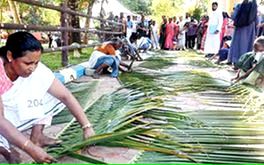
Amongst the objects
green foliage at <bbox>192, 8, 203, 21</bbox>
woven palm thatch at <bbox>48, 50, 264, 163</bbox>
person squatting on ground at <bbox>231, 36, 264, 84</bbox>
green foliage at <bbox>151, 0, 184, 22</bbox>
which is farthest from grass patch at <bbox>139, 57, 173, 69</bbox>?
green foliage at <bbox>151, 0, 184, 22</bbox>

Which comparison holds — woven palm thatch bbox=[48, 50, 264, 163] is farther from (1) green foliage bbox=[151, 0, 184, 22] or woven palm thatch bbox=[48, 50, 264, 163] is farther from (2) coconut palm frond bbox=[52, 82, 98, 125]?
(1) green foliage bbox=[151, 0, 184, 22]

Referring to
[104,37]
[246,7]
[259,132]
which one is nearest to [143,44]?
[104,37]

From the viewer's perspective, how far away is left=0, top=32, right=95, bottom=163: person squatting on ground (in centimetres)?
198

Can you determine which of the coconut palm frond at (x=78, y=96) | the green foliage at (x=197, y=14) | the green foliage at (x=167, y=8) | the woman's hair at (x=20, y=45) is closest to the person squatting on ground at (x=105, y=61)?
the coconut palm frond at (x=78, y=96)

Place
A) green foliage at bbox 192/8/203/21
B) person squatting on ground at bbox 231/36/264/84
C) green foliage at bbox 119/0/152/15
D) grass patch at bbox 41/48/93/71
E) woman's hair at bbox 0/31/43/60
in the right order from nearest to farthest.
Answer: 1. woman's hair at bbox 0/31/43/60
2. person squatting on ground at bbox 231/36/264/84
3. grass patch at bbox 41/48/93/71
4. green foliage at bbox 192/8/203/21
5. green foliage at bbox 119/0/152/15

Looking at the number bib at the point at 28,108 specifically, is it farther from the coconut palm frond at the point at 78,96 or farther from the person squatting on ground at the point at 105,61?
the person squatting on ground at the point at 105,61

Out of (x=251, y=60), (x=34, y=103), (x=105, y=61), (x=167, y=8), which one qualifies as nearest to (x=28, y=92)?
(x=34, y=103)

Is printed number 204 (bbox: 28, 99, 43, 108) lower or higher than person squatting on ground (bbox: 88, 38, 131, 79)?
higher

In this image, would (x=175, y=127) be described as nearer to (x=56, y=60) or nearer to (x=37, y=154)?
(x=37, y=154)

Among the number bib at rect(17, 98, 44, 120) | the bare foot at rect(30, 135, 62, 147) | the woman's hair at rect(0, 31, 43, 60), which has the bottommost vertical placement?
the bare foot at rect(30, 135, 62, 147)

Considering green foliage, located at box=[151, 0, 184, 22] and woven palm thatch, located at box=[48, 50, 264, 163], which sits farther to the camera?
green foliage, located at box=[151, 0, 184, 22]

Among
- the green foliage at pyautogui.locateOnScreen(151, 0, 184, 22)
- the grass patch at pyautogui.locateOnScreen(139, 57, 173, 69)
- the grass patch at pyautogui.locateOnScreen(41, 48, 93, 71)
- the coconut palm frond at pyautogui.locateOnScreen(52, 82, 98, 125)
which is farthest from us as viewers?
the green foliage at pyautogui.locateOnScreen(151, 0, 184, 22)

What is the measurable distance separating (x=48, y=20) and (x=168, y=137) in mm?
17289

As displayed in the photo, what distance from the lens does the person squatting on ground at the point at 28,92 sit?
1.98 meters
